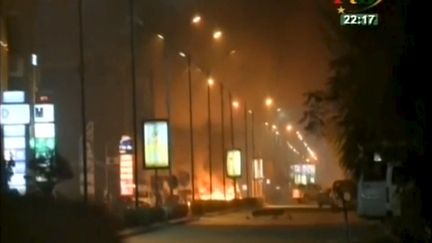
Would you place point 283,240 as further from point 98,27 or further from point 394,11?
point 98,27

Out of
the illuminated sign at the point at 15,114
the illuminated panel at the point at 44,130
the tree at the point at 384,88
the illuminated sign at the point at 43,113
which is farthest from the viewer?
the illuminated panel at the point at 44,130

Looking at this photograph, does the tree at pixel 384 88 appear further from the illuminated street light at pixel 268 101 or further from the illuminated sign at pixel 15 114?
the illuminated street light at pixel 268 101

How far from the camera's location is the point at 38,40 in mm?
82062

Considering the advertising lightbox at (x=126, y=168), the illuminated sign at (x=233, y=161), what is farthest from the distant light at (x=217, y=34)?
the advertising lightbox at (x=126, y=168)

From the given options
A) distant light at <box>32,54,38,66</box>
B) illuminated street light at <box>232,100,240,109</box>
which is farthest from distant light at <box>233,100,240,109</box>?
distant light at <box>32,54,38,66</box>

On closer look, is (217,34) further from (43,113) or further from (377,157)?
(377,157)

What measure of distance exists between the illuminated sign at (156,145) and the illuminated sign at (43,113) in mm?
6313

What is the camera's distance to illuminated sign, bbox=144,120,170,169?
58375 mm

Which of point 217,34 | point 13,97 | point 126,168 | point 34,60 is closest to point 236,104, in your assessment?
point 217,34

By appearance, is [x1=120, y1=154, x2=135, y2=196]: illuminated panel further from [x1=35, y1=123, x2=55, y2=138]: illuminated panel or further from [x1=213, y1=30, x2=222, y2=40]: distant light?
[x1=213, y1=30, x2=222, y2=40]: distant light

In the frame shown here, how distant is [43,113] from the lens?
6256 centimetres

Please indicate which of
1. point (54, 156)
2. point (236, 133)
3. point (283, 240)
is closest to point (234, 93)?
point (236, 133)
